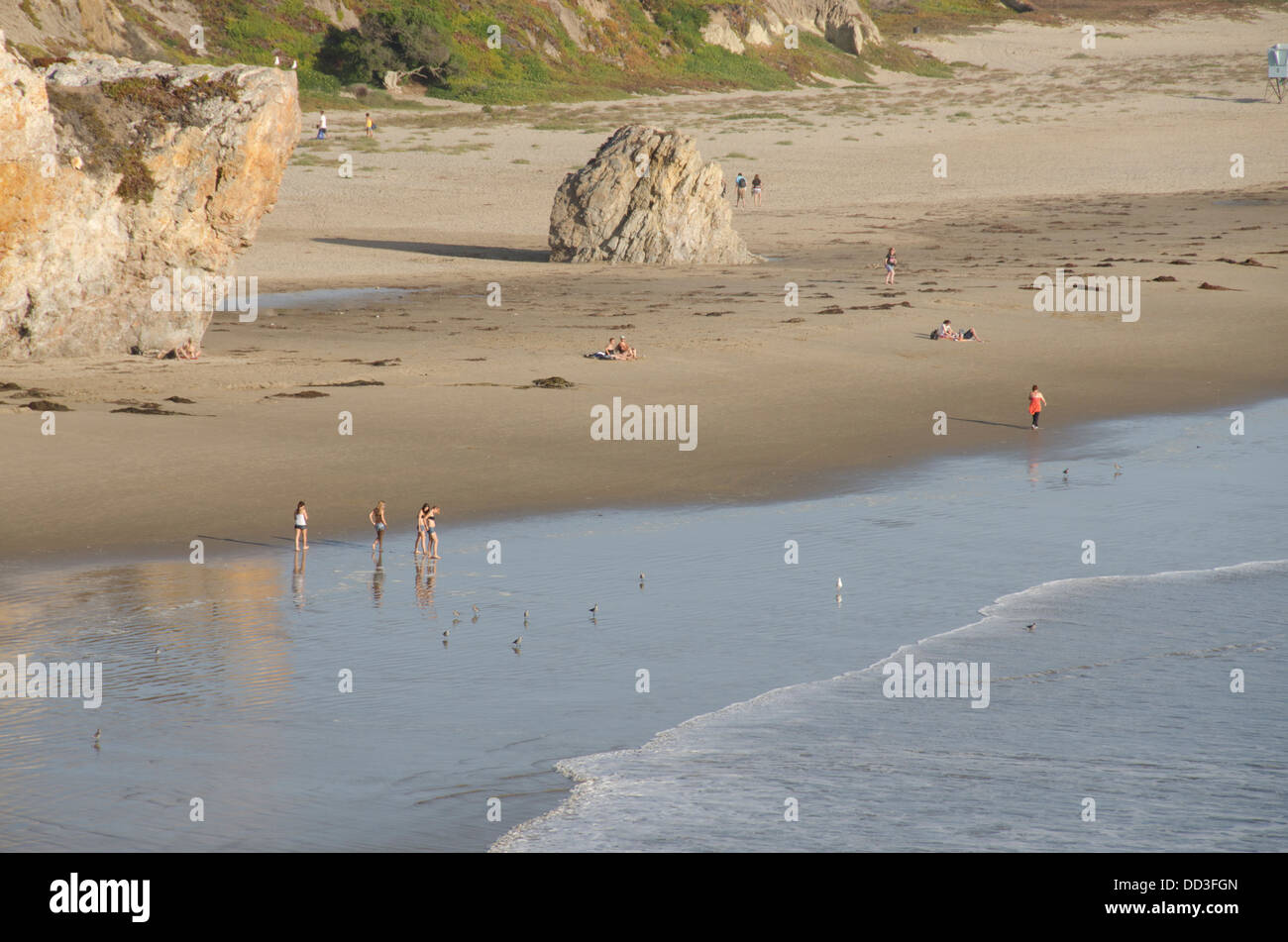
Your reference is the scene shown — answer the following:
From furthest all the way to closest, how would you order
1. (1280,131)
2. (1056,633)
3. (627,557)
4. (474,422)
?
(1280,131), (474,422), (627,557), (1056,633)

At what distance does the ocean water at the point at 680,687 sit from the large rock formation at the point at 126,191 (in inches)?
414

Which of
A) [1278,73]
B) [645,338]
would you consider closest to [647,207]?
[645,338]

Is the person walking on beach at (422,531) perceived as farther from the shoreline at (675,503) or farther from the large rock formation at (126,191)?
the large rock formation at (126,191)

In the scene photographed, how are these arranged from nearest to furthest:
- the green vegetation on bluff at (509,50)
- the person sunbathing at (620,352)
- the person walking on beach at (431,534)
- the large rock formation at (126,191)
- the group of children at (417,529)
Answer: the group of children at (417,529) → the person walking on beach at (431,534) → the large rock formation at (126,191) → the person sunbathing at (620,352) → the green vegetation on bluff at (509,50)

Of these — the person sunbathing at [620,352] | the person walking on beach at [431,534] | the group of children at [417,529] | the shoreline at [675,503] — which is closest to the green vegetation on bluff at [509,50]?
the person sunbathing at [620,352]

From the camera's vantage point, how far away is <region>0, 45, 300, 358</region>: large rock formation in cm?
2533

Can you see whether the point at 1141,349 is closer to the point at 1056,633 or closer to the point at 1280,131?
the point at 1056,633

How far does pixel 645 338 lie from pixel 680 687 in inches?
723

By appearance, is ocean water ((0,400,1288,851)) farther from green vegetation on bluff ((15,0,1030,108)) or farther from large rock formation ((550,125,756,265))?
green vegetation on bluff ((15,0,1030,108))

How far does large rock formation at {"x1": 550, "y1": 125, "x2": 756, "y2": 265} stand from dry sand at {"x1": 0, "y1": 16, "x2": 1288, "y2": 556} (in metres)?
1.27

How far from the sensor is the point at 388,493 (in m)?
20.0

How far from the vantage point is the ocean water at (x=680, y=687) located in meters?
10.4
